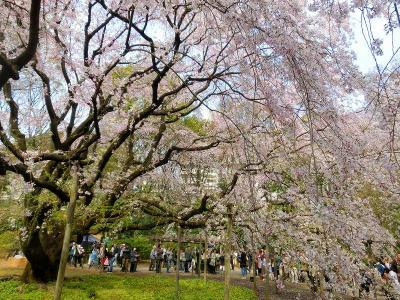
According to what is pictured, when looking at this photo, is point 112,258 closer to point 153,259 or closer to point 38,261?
point 153,259

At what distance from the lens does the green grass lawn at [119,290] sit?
376 inches

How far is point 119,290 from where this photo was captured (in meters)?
11.1

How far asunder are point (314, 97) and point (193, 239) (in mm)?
13935

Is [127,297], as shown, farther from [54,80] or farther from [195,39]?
[195,39]

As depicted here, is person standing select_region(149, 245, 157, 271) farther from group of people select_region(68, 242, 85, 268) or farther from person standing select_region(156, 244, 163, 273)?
group of people select_region(68, 242, 85, 268)

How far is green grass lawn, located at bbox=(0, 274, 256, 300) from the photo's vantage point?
9562mm

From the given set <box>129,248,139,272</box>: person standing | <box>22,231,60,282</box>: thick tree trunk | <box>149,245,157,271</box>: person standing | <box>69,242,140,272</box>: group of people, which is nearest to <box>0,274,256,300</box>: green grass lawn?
<box>22,231,60,282</box>: thick tree trunk

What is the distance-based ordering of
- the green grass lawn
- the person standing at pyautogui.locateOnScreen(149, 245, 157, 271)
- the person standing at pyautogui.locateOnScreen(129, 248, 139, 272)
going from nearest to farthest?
the green grass lawn
the person standing at pyautogui.locateOnScreen(129, 248, 139, 272)
the person standing at pyautogui.locateOnScreen(149, 245, 157, 271)

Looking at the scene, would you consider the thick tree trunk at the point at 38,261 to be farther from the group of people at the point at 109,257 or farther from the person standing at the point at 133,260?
the person standing at the point at 133,260

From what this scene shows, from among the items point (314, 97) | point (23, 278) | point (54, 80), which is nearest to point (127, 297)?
point (23, 278)

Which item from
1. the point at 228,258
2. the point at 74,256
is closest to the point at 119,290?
the point at 228,258

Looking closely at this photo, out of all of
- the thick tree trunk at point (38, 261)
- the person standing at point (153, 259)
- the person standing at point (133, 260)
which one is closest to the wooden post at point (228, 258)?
the thick tree trunk at point (38, 261)

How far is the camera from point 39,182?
6570 millimetres

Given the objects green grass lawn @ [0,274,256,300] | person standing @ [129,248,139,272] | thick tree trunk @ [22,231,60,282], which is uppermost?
person standing @ [129,248,139,272]
